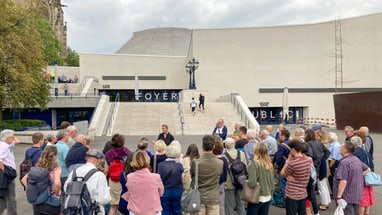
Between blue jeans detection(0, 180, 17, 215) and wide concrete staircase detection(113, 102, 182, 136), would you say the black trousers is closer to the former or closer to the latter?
blue jeans detection(0, 180, 17, 215)

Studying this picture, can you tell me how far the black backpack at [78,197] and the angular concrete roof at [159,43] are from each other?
6192 centimetres

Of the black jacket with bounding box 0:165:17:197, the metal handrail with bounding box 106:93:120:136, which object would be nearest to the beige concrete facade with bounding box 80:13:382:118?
the metal handrail with bounding box 106:93:120:136

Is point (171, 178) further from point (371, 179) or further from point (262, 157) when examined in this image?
point (371, 179)

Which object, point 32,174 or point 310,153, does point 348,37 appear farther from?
point 32,174

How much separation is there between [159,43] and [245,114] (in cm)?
4732

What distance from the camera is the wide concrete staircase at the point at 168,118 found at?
22.8 metres

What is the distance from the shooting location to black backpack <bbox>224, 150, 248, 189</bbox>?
→ 206 inches

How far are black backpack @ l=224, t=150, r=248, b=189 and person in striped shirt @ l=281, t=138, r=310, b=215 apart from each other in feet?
2.18

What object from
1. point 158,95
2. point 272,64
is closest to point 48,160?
point 272,64

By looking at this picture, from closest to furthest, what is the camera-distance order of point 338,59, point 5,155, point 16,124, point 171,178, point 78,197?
point 78,197 → point 171,178 → point 5,155 → point 16,124 → point 338,59

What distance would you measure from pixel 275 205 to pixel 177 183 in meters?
2.99

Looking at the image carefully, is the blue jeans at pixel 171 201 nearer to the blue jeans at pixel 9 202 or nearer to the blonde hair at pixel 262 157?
the blonde hair at pixel 262 157

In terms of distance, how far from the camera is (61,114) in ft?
122

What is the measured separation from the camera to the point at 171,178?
4.73m
